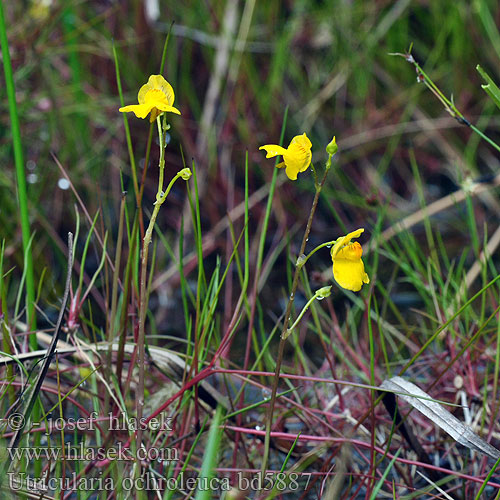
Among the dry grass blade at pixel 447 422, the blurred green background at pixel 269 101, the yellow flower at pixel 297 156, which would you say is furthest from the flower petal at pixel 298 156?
the blurred green background at pixel 269 101

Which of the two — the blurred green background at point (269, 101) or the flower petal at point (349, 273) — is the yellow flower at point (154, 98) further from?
the blurred green background at point (269, 101)

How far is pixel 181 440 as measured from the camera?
88 cm

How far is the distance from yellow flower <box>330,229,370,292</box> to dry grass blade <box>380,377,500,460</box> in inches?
6.0

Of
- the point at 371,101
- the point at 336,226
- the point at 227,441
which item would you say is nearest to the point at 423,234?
the point at 336,226

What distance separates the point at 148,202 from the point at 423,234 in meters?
0.82

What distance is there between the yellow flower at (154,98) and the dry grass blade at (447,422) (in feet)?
1.32

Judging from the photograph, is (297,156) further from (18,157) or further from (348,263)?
(18,157)

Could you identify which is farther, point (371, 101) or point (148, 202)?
point (371, 101)

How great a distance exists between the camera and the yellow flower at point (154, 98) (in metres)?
0.64

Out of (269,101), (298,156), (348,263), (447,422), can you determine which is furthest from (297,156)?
(269,101)

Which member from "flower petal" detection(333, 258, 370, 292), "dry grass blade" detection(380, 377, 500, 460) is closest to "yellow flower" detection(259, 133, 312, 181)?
"flower petal" detection(333, 258, 370, 292)

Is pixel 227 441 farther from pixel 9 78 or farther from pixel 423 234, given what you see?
pixel 423 234

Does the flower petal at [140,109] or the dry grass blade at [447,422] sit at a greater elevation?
the flower petal at [140,109]

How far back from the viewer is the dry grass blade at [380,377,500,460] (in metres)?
0.71
